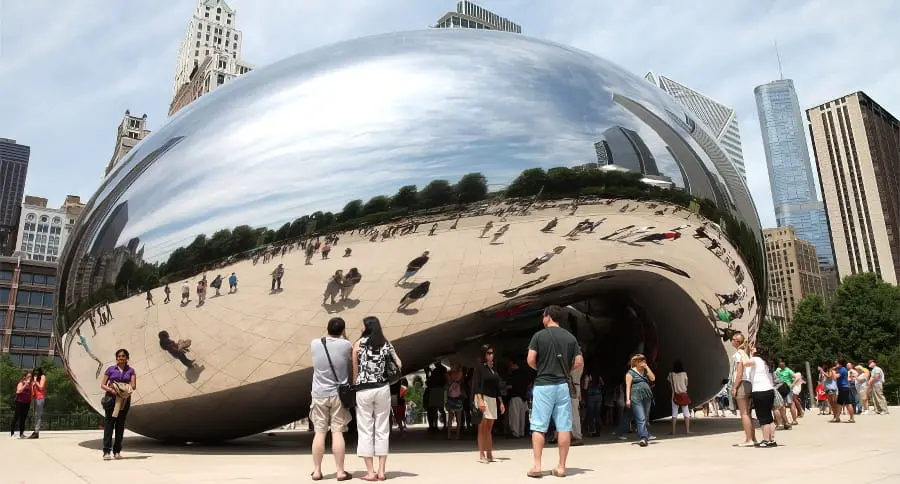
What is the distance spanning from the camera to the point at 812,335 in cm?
5025

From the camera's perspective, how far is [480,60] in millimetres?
7582

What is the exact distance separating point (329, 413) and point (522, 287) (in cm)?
274

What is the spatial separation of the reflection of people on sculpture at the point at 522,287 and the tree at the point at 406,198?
1.50 metres

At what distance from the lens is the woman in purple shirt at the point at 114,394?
7.32m

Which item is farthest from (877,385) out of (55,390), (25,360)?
(25,360)

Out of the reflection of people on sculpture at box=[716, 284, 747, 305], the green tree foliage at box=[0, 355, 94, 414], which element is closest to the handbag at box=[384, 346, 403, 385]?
the reflection of people on sculpture at box=[716, 284, 747, 305]

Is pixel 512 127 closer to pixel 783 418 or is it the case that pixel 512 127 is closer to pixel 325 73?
pixel 325 73

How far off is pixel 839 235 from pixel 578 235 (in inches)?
6634

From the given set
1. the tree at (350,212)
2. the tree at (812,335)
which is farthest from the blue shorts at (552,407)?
the tree at (812,335)

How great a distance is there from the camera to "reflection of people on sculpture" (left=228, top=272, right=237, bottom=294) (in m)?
6.85

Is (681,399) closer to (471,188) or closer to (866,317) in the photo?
(471,188)

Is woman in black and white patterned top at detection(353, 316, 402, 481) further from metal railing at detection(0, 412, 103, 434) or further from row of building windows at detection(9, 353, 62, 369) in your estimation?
row of building windows at detection(9, 353, 62, 369)

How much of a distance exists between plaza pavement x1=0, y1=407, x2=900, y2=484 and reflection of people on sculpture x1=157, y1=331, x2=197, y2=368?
1.06 meters

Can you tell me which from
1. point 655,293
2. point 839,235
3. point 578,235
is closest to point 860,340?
point 655,293
